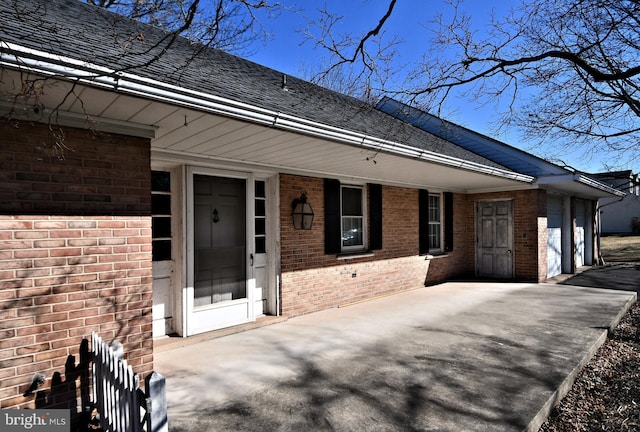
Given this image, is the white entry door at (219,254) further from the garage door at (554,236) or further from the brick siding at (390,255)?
the garage door at (554,236)

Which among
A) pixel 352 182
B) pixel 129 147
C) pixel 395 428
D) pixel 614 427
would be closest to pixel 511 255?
pixel 352 182

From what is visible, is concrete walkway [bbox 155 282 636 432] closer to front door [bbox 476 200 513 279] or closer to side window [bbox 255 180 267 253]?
side window [bbox 255 180 267 253]

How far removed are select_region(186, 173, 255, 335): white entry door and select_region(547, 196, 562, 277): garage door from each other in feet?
31.2

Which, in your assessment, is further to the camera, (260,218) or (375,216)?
(375,216)

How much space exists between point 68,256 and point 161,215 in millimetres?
1883

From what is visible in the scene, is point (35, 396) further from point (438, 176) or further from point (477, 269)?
point (477, 269)

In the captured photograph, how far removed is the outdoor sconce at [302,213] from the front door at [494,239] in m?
6.62

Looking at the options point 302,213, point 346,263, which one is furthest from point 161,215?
point 346,263

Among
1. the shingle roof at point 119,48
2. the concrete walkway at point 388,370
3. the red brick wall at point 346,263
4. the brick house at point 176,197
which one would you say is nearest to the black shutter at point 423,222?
the brick house at point 176,197

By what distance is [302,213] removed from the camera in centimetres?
648

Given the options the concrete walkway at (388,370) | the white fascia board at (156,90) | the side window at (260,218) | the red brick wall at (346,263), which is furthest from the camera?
the red brick wall at (346,263)

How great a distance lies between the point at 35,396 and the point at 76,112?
245 centimetres

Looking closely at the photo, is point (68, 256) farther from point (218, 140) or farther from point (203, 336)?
point (203, 336)

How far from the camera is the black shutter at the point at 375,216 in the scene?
791cm
